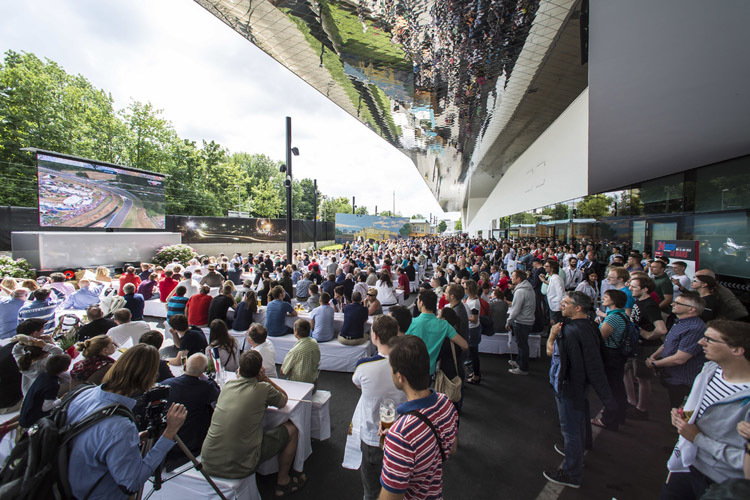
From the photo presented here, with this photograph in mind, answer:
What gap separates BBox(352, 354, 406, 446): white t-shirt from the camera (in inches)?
80.6

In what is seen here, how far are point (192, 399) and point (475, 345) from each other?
3.74 metres

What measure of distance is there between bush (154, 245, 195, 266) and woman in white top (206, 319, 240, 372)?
46.1 feet

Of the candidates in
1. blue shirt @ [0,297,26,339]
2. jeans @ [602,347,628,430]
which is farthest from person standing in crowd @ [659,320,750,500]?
blue shirt @ [0,297,26,339]

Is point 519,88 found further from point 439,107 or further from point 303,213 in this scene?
point 303,213

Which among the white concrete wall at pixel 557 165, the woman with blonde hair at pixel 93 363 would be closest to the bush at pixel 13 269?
the woman with blonde hair at pixel 93 363

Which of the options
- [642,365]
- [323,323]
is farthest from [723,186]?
[323,323]

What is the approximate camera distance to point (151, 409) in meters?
1.78

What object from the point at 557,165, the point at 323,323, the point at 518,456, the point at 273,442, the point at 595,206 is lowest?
the point at 518,456

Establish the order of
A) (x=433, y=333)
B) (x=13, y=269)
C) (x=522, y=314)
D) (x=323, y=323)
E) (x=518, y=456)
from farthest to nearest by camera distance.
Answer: (x=13, y=269)
(x=323, y=323)
(x=522, y=314)
(x=518, y=456)
(x=433, y=333)

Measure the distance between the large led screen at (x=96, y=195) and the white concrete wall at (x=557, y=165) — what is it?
19110mm

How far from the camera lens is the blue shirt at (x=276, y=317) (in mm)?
5039

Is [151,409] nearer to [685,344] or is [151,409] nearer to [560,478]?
[560,478]

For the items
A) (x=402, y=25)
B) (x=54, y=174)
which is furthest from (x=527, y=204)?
(x=54, y=174)

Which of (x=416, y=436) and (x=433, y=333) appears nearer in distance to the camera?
(x=416, y=436)
